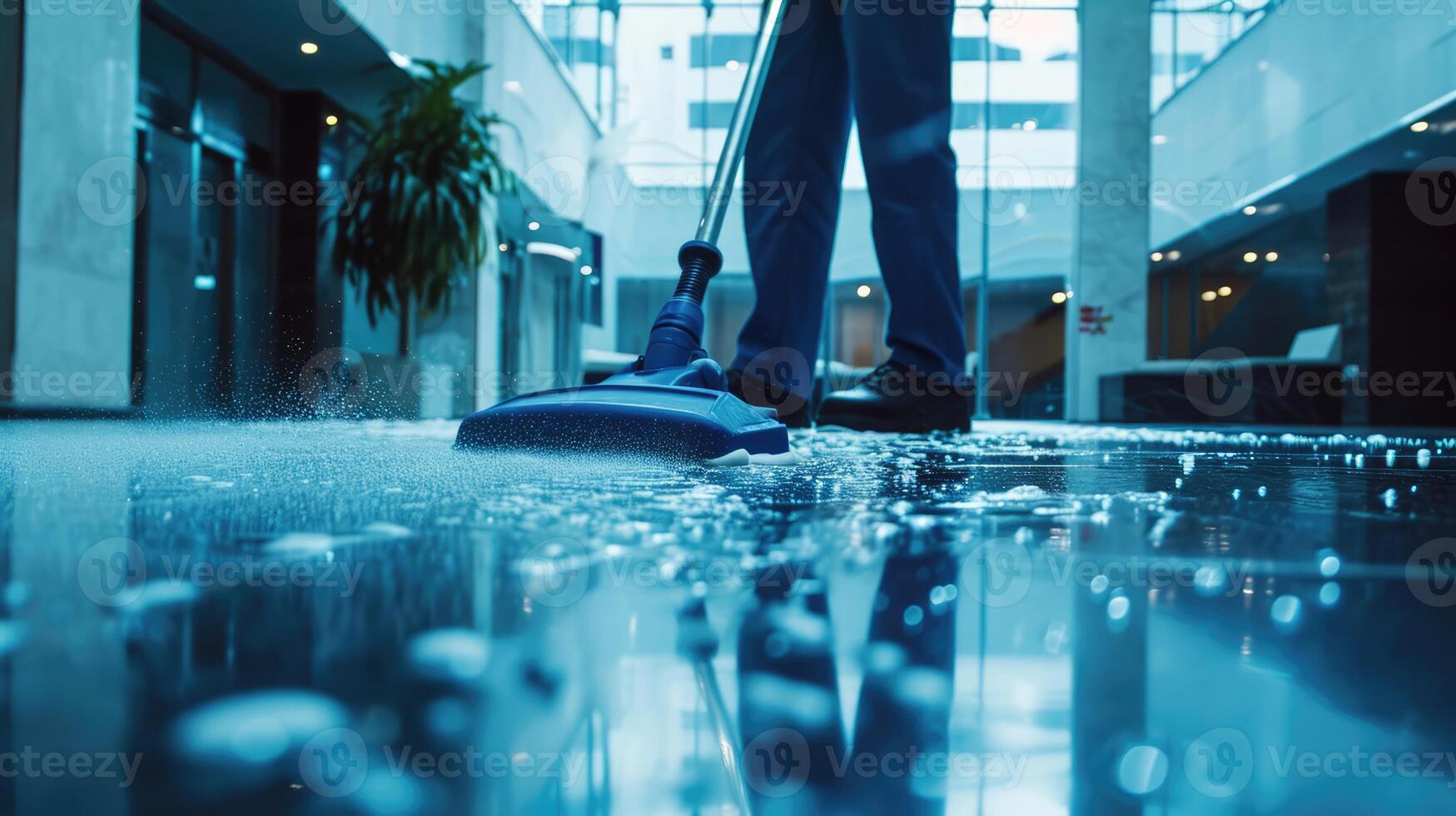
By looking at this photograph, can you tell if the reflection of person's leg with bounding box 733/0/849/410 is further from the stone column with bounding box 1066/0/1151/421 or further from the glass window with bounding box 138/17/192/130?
the stone column with bounding box 1066/0/1151/421

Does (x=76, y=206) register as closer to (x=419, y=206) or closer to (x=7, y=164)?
(x=7, y=164)

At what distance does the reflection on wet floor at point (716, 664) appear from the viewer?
0.14 m

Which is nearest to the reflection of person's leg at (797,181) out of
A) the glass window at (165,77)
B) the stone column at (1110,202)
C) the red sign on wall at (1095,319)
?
the glass window at (165,77)

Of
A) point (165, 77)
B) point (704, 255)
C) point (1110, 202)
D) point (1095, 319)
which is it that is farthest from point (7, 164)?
point (1110, 202)

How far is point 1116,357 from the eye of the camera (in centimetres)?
702

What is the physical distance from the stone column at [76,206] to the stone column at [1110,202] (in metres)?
6.13

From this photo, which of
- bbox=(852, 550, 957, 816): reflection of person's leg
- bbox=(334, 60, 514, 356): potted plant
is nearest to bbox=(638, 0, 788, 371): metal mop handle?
bbox=(852, 550, 957, 816): reflection of person's leg

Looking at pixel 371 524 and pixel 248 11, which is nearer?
pixel 371 524

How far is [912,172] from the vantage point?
1502 millimetres

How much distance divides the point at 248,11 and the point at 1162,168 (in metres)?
7.56

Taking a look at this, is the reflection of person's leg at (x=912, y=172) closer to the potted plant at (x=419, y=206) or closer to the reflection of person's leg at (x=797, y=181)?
the reflection of person's leg at (x=797, y=181)

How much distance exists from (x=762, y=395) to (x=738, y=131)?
1.49ft

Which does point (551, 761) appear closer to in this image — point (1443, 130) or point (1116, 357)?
point (1443, 130)

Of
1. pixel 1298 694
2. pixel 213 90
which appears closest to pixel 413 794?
pixel 1298 694
